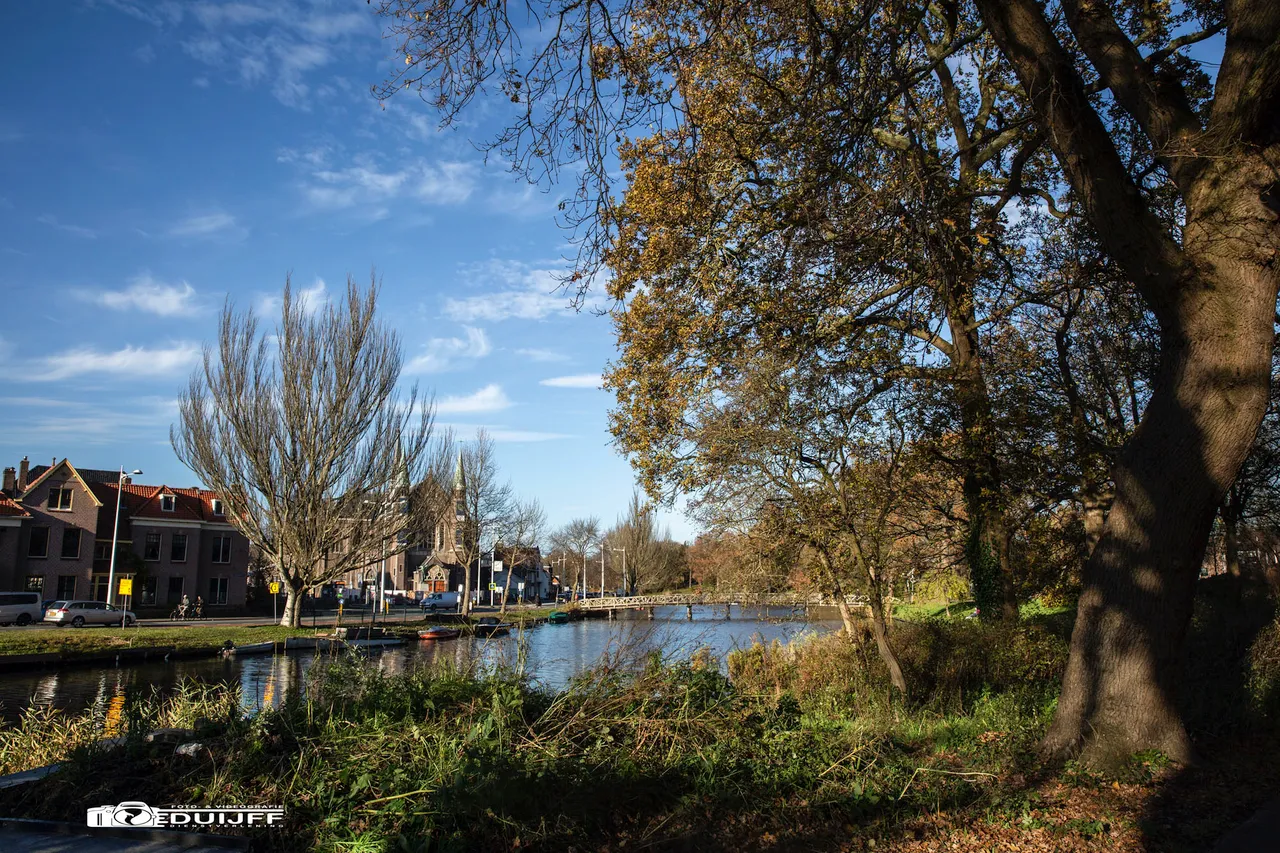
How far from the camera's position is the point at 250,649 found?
31578mm

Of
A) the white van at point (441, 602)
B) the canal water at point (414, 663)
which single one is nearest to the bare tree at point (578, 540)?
the white van at point (441, 602)

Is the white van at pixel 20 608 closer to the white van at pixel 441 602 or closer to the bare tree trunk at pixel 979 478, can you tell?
the white van at pixel 441 602

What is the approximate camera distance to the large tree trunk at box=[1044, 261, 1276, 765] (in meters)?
6.04

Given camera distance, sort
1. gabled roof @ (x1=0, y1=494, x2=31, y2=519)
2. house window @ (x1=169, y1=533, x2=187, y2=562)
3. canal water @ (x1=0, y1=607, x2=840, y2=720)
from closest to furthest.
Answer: canal water @ (x1=0, y1=607, x2=840, y2=720), gabled roof @ (x1=0, y1=494, x2=31, y2=519), house window @ (x1=169, y1=533, x2=187, y2=562)

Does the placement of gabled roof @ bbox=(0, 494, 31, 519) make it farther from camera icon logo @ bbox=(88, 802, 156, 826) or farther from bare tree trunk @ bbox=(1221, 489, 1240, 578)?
bare tree trunk @ bbox=(1221, 489, 1240, 578)

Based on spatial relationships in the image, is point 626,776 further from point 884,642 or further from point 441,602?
point 441,602

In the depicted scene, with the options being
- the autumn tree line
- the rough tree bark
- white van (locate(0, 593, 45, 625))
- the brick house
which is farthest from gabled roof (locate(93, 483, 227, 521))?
the rough tree bark

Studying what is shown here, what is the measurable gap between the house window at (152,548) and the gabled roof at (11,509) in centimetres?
653

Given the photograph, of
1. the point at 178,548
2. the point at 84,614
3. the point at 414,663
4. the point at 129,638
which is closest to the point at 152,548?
the point at 178,548

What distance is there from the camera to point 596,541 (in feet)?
302

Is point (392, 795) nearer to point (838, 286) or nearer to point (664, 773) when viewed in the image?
point (664, 773)

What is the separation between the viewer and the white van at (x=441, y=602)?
223 ft

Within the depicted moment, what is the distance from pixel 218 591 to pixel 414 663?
52728mm

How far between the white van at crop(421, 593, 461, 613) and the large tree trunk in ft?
212
